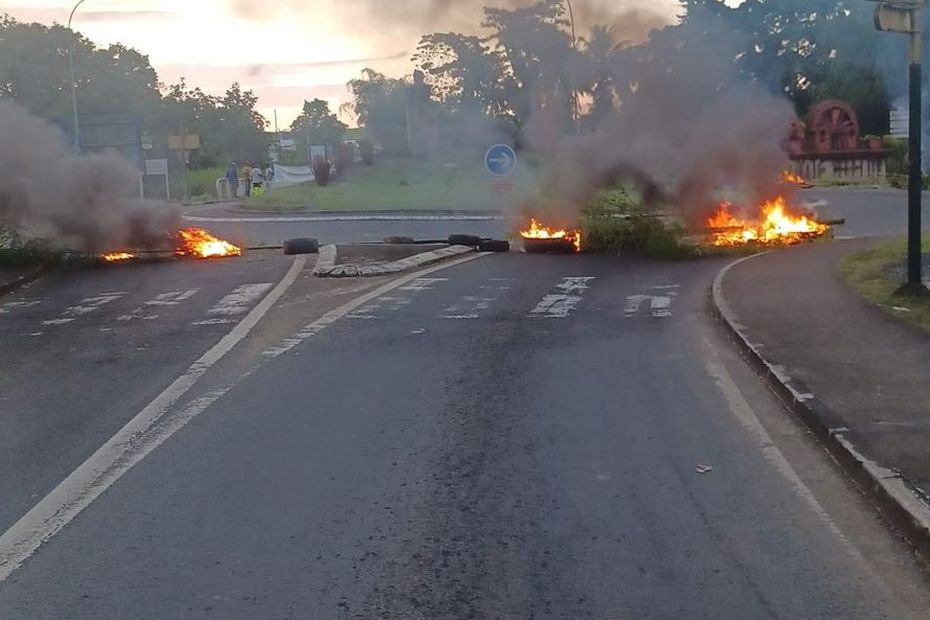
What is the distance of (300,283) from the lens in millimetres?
16312

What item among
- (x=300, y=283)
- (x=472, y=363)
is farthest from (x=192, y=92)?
(x=472, y=363)

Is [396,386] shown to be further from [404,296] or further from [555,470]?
[404,296]

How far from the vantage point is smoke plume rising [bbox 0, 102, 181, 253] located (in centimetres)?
2000

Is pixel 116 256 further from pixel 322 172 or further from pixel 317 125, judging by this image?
pixel 317 125

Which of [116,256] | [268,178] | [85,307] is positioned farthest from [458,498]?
[268,178]

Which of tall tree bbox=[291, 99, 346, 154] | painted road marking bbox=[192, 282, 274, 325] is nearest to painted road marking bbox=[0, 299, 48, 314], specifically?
painted road marking bbox=[192, 282, 274, 325]

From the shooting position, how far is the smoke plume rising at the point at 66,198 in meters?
20.0

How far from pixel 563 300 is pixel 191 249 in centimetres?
940

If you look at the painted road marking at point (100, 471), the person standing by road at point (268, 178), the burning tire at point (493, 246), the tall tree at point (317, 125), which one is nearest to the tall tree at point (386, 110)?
the burning tire at point (493, 246)

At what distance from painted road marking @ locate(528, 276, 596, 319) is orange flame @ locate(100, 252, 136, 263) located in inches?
330

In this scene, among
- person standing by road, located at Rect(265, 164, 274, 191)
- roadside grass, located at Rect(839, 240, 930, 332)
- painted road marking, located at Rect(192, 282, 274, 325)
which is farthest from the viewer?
person standing by road, located at Rect(265, 164, 274, 191)

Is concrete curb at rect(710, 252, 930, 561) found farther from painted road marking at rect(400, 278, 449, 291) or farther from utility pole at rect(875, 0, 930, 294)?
painted road marking at rect(400, 278, 449, 291)

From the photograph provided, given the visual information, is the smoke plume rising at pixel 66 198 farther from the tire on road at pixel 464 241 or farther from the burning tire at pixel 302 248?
the tire on road at pixel 464 241

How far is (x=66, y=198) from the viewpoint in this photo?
66.3ft
